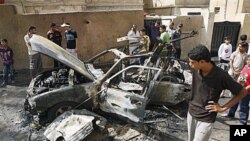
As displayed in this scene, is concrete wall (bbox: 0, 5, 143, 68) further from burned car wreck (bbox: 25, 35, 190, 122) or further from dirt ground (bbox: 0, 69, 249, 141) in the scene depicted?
burned car wreck (bbox: 25, 35, 190, 122)

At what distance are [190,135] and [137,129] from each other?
1848 millimetres

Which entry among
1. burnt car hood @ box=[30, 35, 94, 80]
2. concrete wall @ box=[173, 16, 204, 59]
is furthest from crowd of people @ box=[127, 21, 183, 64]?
burnt car hood @ box=[30, 35, 94, 80]

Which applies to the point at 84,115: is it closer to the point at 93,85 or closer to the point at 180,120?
the point at 93,85

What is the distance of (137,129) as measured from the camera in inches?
203

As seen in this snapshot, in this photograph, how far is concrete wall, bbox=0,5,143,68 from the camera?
871cm

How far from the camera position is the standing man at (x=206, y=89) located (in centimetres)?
295

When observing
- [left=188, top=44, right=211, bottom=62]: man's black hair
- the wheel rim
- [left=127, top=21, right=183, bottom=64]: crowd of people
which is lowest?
the wheel rim

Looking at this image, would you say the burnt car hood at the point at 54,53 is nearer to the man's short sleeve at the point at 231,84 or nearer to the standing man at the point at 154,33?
the man's short sleeve at the point at 231,84

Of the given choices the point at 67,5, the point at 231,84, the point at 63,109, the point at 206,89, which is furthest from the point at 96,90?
the point at 67,5

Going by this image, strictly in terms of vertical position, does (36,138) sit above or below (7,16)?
below

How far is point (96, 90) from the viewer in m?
5.14

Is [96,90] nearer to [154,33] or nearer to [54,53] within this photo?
[54,53]

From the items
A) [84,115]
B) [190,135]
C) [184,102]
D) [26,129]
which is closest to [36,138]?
[26,129]

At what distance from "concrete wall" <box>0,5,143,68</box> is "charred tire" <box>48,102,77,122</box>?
4.44 meters
